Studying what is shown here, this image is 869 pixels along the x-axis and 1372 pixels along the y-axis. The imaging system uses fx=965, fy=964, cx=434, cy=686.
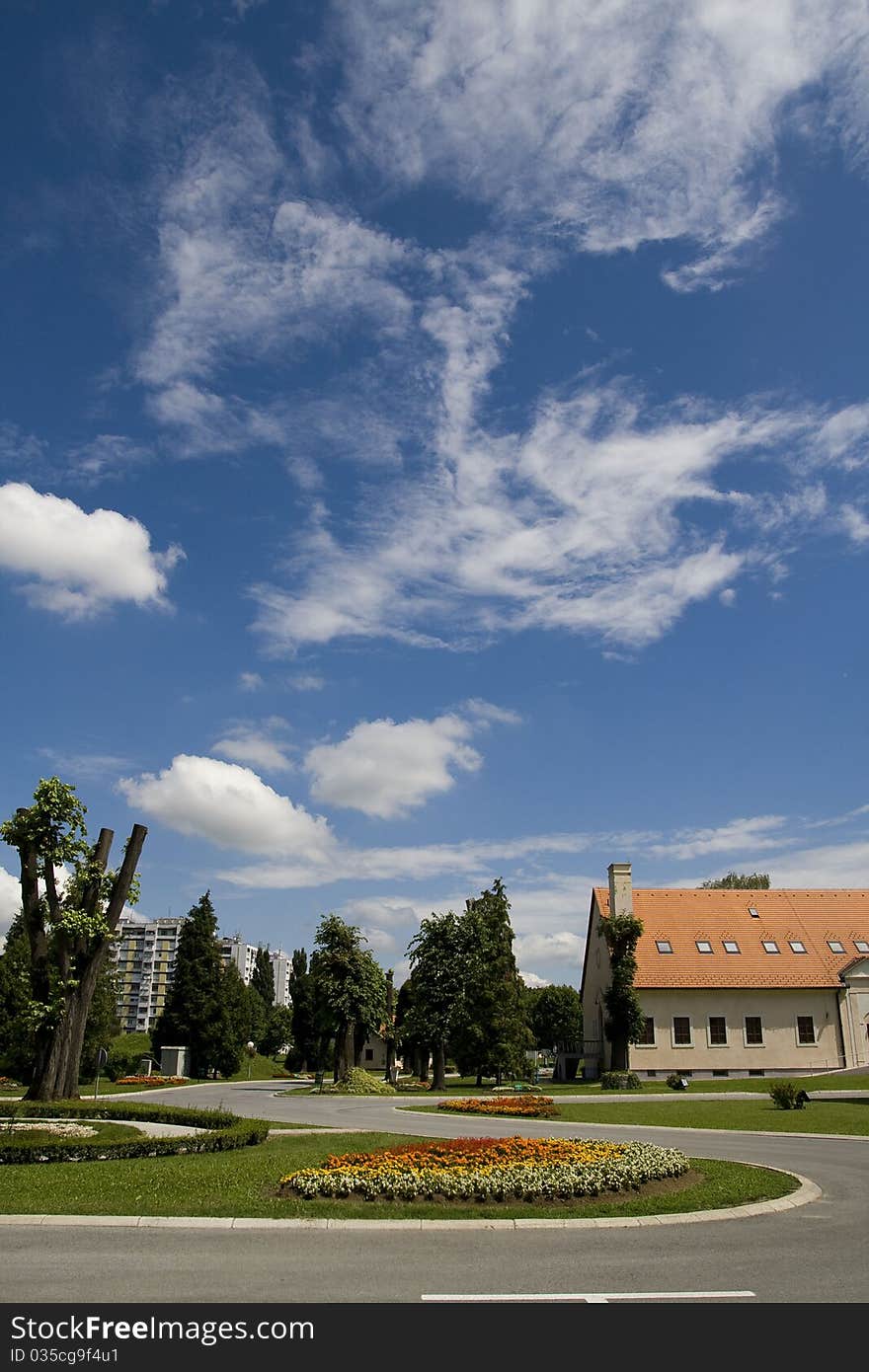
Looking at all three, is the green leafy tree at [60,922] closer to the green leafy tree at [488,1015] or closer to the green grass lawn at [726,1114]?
the green grass lawn at [726,1114]

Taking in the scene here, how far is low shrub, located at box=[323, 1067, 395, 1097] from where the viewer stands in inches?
1736

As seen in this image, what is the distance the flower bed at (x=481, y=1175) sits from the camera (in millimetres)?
13117

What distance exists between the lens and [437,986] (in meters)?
47.3

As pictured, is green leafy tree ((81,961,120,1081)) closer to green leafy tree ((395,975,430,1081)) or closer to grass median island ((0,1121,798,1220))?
green leafy tree ((395,975,430,1081))

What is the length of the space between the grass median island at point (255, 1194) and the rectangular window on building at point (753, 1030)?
39630 mm

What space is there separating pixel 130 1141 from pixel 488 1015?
3101cm

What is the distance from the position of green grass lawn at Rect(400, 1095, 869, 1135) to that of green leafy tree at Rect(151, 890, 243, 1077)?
34089 millimetres

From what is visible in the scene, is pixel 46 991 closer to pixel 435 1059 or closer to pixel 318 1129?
pixel 318 1129

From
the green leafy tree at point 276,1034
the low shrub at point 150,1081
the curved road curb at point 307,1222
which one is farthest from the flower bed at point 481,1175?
the green leafy tree at point 276,1034

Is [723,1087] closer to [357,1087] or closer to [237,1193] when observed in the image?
[357,1087]

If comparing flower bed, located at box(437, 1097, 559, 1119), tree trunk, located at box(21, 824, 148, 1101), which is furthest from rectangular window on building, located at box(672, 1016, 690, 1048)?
tree trunk, located at box(21, 824, 148, 1101)
